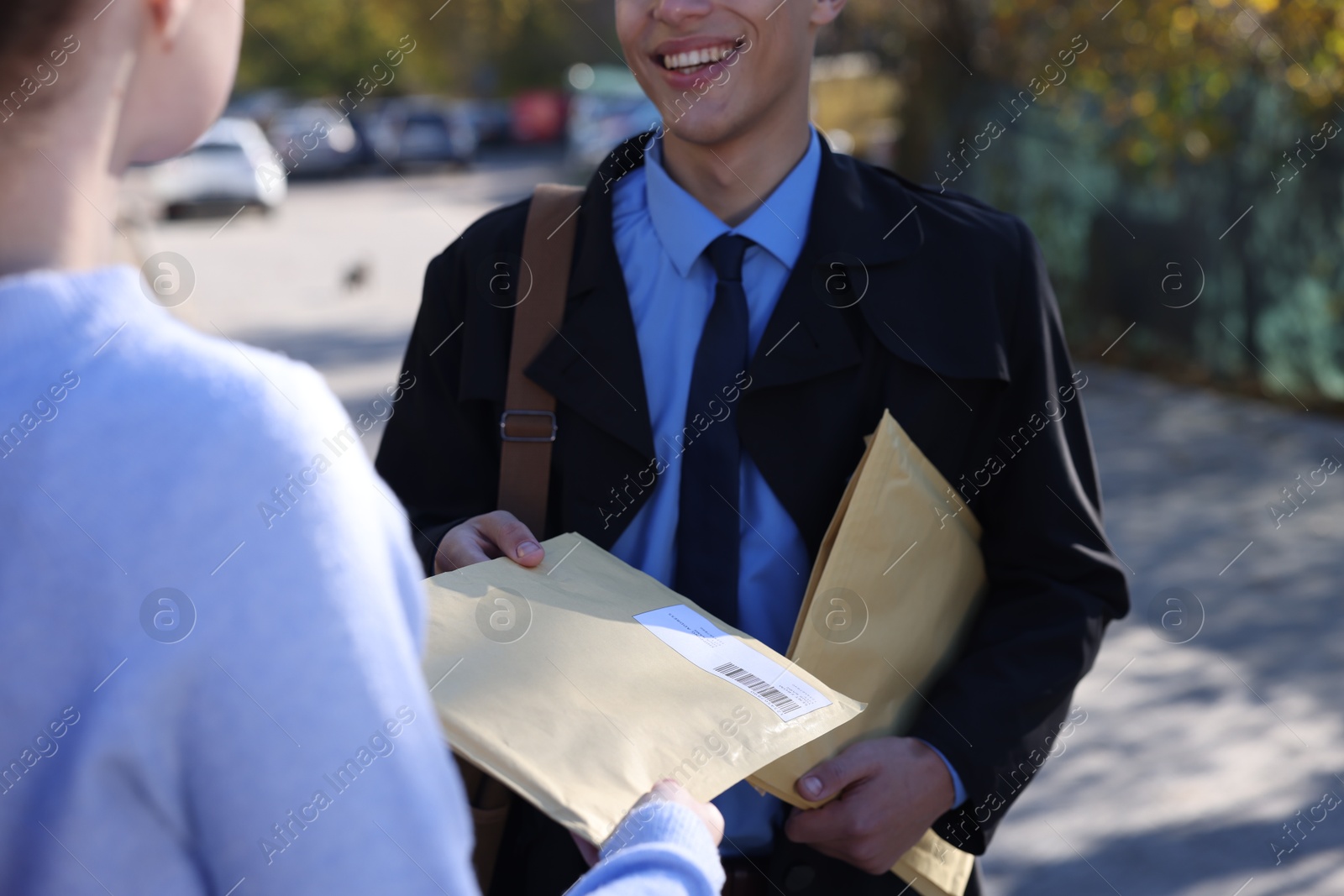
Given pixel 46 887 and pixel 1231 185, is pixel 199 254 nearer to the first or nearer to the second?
pixel 1231 185

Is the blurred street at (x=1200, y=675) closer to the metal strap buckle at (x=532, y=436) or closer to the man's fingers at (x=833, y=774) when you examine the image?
the metal strap buckle at (x=532, y=436)

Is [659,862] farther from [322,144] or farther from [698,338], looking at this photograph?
[322,144]

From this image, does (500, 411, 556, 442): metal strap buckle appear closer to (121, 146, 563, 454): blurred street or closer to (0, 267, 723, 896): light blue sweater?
(0, 267, 723, 896): light blue sweater

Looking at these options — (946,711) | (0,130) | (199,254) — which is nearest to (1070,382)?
(946,711)

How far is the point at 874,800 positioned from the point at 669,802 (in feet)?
1.93

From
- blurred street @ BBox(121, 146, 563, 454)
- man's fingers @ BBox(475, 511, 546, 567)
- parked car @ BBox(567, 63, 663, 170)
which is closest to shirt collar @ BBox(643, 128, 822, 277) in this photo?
man's fingers @ BBox(475, 511, 546, 567)

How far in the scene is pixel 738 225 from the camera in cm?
208

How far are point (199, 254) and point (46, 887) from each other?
2004cm

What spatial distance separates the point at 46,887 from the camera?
799 millimetres

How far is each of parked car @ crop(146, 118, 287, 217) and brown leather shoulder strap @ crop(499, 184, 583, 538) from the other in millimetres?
24261

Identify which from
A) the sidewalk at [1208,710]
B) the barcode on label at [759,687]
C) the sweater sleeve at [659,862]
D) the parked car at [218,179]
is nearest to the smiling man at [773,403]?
the barcode on label at [759,687]

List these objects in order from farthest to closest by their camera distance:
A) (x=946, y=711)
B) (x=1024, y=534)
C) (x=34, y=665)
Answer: (x=1024, y=534) → (x=946, y=711) → (x=34, y=665)

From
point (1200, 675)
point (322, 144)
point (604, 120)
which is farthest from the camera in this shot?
point (322, 144)

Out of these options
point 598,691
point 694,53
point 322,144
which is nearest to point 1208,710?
point 694,53
